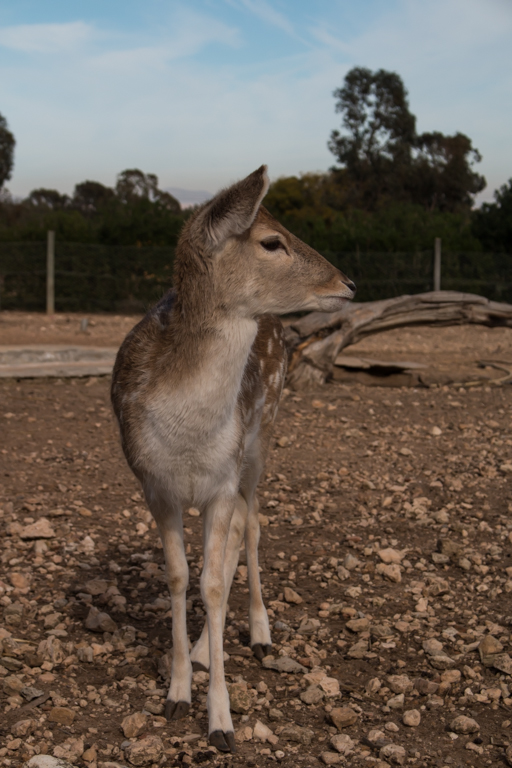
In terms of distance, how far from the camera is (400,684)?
3.58m

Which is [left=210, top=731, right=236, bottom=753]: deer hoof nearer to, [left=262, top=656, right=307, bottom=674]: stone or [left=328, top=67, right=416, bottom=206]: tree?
[left=262, top=656, right=307, bottom=674]: stone

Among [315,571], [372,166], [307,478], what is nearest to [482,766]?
[315,571]

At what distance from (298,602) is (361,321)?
247 inches

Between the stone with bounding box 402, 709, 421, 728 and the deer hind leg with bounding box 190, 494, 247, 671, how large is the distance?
102cm

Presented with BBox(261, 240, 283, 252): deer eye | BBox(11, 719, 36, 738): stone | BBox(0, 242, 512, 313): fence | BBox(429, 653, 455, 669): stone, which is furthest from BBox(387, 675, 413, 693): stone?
BBox(0, 242, 512, 313): fence

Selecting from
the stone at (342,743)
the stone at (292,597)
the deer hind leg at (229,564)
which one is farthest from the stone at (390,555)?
the stone at (342,743)

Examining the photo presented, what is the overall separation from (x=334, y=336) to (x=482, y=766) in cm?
713

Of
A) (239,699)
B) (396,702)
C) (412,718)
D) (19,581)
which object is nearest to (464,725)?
(412,718)

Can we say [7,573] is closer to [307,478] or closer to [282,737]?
[282,737]

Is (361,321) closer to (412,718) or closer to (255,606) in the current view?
(255,606)

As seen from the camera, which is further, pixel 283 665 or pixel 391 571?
pixel 391 571

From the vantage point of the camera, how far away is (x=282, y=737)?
3.20 m

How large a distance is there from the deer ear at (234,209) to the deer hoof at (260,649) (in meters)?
2.10

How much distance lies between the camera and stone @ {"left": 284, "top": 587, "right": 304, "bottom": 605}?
4.47 meters
